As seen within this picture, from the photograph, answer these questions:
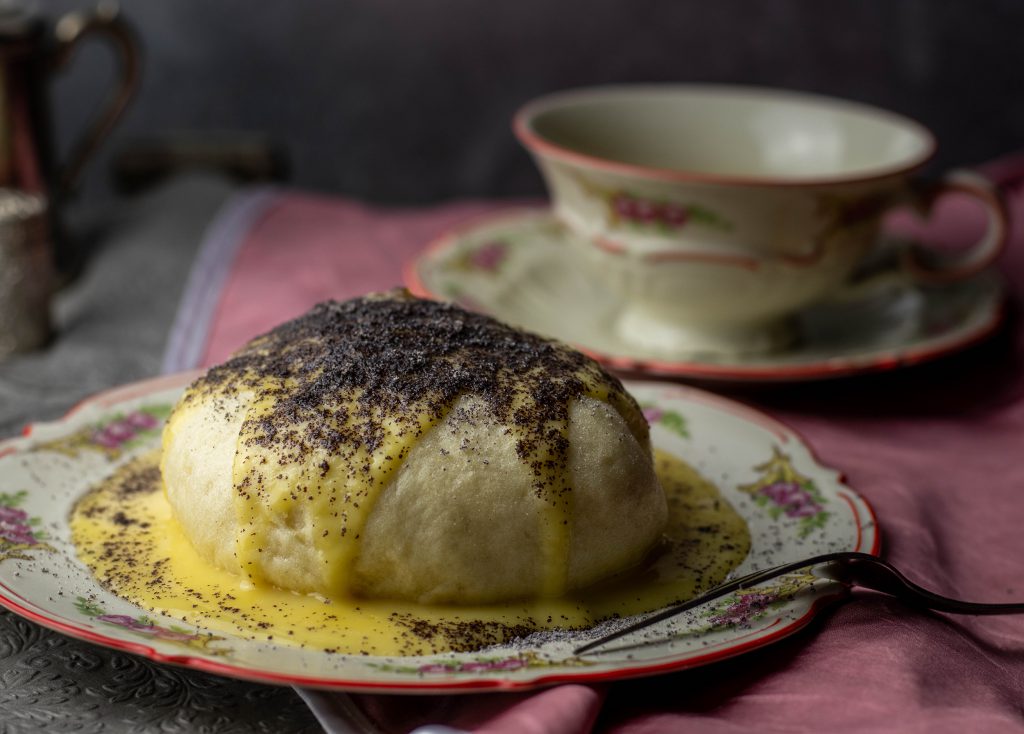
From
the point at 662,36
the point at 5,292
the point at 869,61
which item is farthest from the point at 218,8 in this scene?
the point at 869,61

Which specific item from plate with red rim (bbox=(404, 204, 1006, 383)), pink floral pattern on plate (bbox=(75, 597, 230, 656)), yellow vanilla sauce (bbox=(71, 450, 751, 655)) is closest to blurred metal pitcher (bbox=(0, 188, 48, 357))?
plate with red rim (bbox=(404, 204, 1006, 383))

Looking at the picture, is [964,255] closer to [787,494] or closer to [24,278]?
[787,494]

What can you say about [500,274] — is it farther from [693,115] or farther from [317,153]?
[317,153]

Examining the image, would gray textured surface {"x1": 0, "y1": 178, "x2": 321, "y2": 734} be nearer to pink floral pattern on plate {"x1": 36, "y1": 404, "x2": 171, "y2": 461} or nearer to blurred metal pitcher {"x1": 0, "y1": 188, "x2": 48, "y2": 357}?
blurred metal pitcher {"x1": 0, "y1": 188, "x2": 48, "y2": 357}

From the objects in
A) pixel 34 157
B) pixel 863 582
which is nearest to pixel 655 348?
pixel 863 582

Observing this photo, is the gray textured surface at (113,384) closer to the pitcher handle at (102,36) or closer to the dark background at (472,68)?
the pitcher handle at (102,36)
